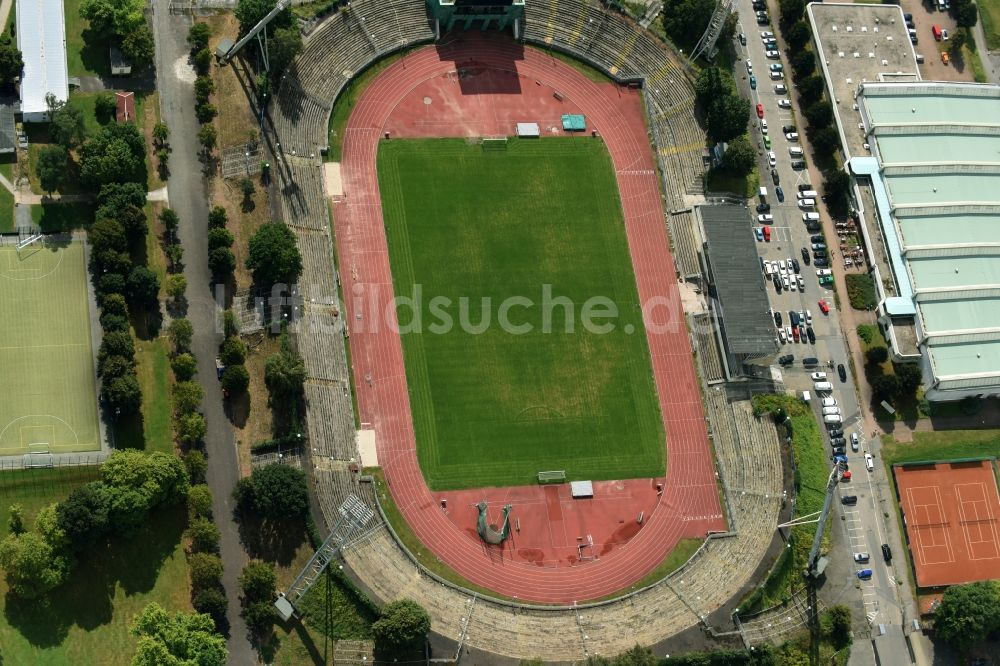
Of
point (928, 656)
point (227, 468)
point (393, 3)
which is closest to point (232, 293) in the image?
point (227, 468)

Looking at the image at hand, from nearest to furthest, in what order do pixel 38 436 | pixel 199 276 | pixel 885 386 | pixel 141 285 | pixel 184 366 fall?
pixel 38 436
pixel 184 366
pixel 141 285
pixel 199 276
pixel 885 386

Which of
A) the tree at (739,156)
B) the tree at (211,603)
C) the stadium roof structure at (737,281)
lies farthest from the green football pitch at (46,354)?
the tree at (739,156)

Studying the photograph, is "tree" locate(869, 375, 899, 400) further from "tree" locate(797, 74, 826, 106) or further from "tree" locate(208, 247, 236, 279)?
"tree" locate(208, 247, 236, 279)

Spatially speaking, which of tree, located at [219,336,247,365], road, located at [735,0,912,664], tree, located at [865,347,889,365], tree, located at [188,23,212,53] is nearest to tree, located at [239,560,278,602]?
tree, located at [219,336,247,365]

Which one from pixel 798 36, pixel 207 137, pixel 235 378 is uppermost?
pixel 798 36

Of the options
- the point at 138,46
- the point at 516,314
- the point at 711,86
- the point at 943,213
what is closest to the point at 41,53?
the point at 138,46

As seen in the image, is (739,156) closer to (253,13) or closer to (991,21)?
(991,21)

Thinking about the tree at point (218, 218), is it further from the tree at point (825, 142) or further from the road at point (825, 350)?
the tree at point (825, 142)
